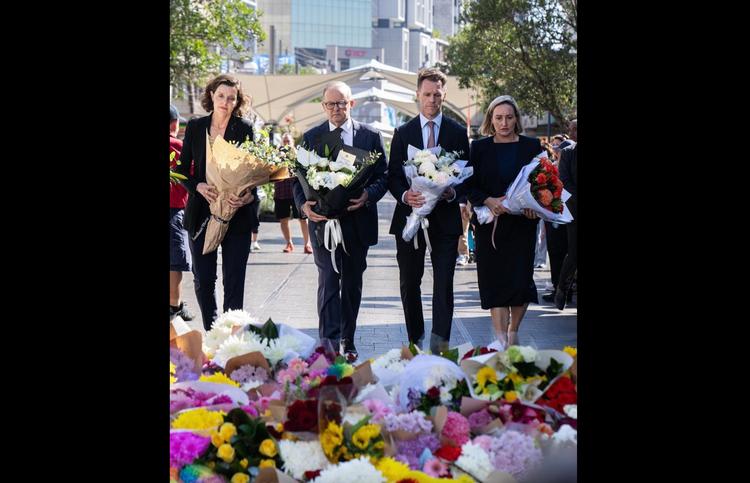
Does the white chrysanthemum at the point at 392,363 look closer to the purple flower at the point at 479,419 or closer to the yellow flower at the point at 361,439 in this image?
the purple flower at the point at 479,419

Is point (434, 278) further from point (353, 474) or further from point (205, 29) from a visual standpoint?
point (205, 29)

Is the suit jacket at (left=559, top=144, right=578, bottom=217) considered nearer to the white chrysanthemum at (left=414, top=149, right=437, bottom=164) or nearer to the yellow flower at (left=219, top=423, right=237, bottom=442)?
the white chrysanthemum at (left=414, top=149, right=437, bottom=164)

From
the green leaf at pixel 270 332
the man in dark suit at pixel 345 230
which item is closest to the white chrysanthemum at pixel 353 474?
the green leaf at pixel 270 332

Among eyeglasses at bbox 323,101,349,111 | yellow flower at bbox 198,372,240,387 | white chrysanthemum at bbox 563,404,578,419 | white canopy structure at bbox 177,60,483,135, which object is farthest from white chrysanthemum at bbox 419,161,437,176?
white canopy structure at bbox 177,60,483,135

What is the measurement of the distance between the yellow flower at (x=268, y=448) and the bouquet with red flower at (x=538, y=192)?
4.33m

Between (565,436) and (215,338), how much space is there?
2036mm

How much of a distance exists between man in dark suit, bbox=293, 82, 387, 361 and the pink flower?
4.37 metres

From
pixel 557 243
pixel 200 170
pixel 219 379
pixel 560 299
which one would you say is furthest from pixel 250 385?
pixel 557 243

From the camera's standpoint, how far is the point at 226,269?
8141 mm
